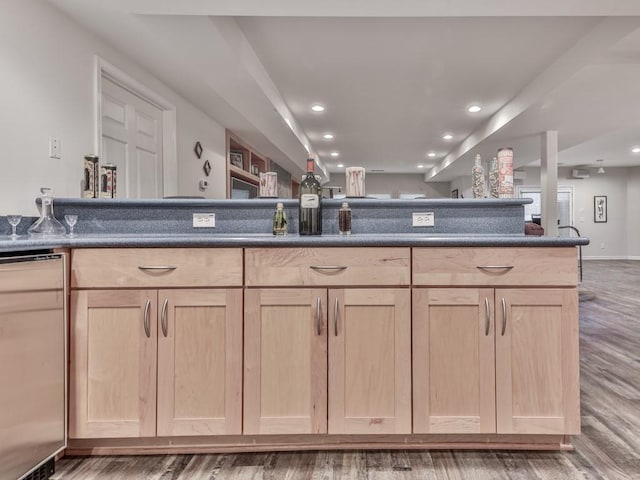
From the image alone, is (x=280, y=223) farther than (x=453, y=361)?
Yes

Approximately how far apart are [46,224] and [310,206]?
1.26 m

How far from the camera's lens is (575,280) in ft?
4.97

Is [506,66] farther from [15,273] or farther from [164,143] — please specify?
[15,273]

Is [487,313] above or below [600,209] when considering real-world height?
below

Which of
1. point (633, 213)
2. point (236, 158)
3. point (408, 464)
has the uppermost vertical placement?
point (236, 158)

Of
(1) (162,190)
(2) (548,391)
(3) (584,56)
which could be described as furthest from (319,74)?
(2) (548,391)

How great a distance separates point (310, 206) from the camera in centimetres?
183

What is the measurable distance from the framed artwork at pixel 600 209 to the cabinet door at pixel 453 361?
11.0 meters

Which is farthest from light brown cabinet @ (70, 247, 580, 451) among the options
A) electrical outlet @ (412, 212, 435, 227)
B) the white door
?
the white door

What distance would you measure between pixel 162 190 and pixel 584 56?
12.6 feet

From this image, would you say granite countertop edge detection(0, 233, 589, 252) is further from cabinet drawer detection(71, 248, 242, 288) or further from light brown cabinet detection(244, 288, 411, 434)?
light brown cabinet detection(244, 288, 411, 434)

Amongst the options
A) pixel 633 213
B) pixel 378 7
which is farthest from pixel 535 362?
pixel 633 213

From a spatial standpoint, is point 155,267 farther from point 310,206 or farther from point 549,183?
point 549,183

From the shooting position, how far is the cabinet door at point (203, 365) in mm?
1516
